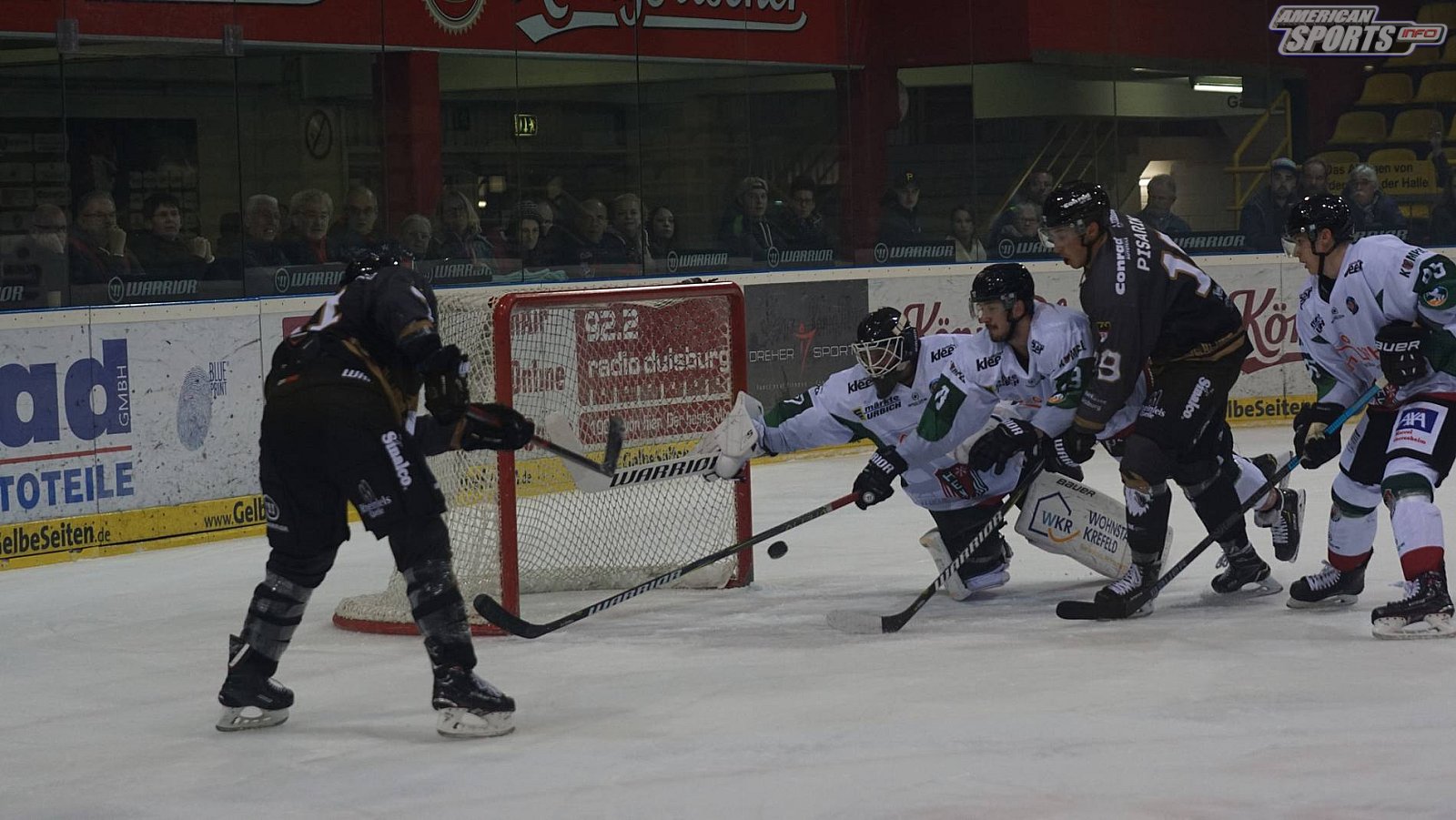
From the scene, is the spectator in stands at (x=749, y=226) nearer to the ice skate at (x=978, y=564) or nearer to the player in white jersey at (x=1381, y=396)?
the ice skate at (x=978, y=564)

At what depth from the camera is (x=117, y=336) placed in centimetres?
662

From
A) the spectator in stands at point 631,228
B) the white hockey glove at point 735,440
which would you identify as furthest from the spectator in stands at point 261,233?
the white hockey glove at point 735,440

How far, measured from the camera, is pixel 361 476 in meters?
3.78

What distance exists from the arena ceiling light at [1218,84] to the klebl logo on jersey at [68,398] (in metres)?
6.83

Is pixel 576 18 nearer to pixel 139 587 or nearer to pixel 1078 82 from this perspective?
pixel 1078 82

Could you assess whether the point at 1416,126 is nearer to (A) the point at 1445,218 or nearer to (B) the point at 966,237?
(A) the point at 1445,218

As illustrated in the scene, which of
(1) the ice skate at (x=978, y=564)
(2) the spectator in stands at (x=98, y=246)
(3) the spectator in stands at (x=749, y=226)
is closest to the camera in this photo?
(1) the ice skate at (x=978, y=564)

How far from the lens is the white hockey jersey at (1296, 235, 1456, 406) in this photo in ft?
15.1

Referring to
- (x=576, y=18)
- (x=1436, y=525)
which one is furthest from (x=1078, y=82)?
(x=1436, y=525)

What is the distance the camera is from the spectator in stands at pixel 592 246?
30.2ft

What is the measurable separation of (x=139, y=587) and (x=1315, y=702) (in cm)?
379

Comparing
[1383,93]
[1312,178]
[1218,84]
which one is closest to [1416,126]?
[1383,93]

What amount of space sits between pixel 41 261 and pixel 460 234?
7.90 ft

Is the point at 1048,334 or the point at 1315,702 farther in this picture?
the point at 1048,334
